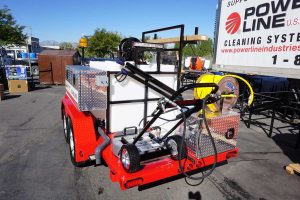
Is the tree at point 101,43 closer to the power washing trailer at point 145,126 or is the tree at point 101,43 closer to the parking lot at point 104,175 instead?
the parking lot at point 104,175

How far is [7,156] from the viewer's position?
4668 mm

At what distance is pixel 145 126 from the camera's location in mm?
3256

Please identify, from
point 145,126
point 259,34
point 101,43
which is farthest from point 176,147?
point 101,43

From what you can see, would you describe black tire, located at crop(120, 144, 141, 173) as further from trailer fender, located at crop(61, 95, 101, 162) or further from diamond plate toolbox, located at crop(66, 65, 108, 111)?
diamond plate toolbox, located at crop(66, 65, 108, 111)

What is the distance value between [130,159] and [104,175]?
1367mm

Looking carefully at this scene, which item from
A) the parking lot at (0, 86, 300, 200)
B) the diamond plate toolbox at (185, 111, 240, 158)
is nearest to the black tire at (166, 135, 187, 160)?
the diamond plate toolbox at (185, 111, 240, 158)

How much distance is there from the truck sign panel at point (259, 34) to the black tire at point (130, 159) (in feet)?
13.4

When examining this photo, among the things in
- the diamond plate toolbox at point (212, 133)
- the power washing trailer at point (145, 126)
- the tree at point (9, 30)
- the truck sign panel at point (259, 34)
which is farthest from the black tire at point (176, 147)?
the tree at point (9, 30)

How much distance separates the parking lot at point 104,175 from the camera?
11.6ft

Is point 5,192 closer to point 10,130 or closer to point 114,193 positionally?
point 114,193

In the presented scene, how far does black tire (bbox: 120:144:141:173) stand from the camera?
9.61 feet

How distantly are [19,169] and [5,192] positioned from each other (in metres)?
0.76

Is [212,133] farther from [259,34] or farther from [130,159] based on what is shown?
[259,34]

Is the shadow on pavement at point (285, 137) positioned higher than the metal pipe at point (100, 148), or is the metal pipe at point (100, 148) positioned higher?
the metal pipe at point (100, 148)
